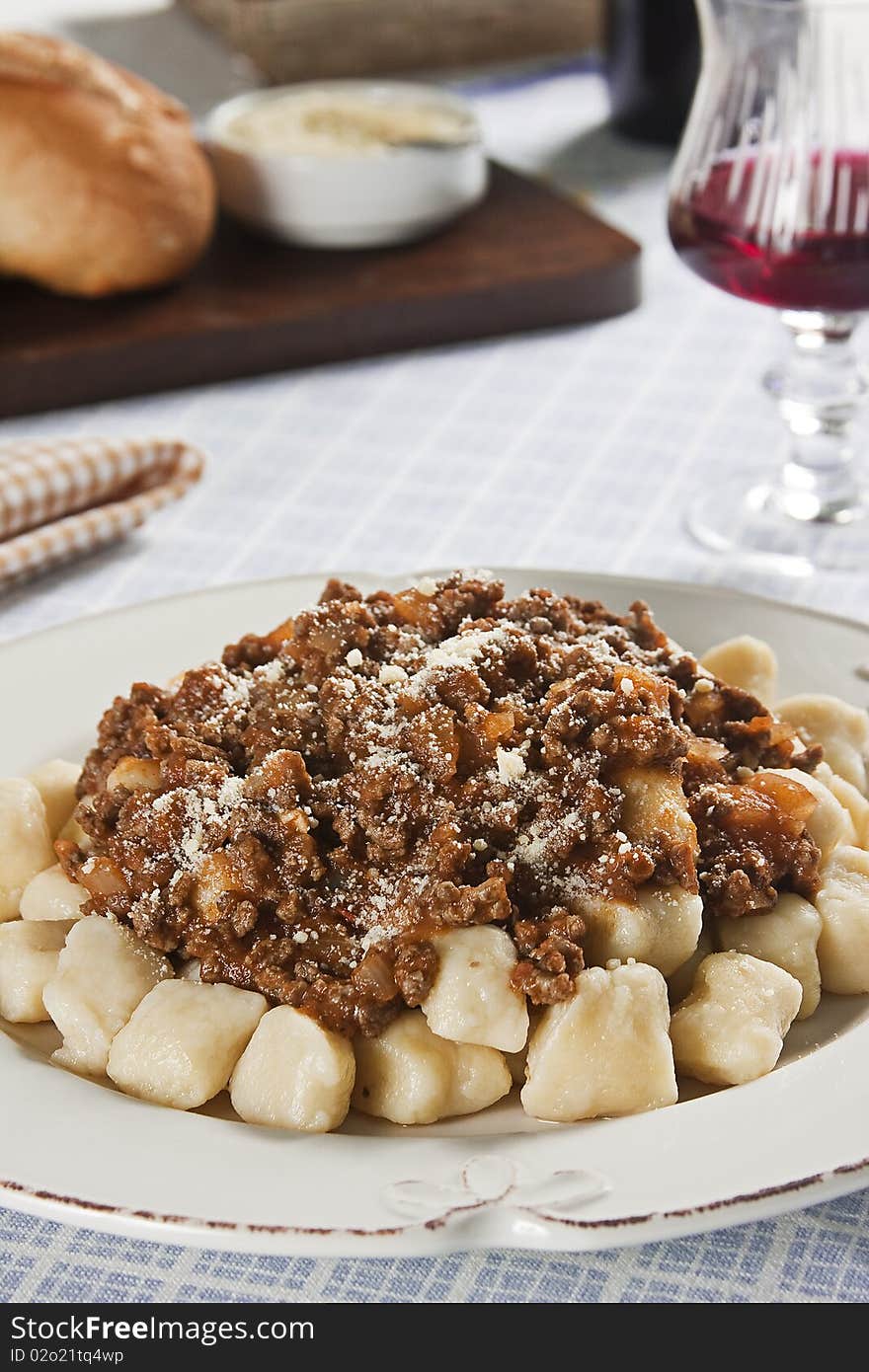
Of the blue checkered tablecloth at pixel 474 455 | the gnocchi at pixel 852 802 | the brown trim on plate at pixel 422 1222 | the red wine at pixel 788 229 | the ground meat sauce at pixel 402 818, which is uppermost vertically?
the red wine at pixel 788 229

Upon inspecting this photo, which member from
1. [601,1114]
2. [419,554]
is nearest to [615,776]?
[601,1114]

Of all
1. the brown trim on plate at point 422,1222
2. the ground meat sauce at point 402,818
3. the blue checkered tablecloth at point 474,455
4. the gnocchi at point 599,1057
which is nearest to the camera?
the brown trim on plate at point 422,1222

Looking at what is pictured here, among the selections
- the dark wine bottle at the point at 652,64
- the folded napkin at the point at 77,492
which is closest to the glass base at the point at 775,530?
the folded napkin at the point at 77,492

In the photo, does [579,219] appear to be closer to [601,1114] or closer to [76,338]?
[76,338]

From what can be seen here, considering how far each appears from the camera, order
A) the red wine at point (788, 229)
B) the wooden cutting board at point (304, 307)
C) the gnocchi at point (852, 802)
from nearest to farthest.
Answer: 1. the gnocchi at point (852, 802)
2. the red wine at point (788, 229)
3. the wooden cutting board at point (304, 307)

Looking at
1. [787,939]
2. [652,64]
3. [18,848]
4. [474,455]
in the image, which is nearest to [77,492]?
[474,455]

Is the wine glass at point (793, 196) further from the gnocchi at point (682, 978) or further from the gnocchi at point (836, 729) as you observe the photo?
the gnocchi at point (682, 978)

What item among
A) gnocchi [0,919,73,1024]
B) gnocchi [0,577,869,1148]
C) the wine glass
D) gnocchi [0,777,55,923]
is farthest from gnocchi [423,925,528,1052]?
the wine glass
